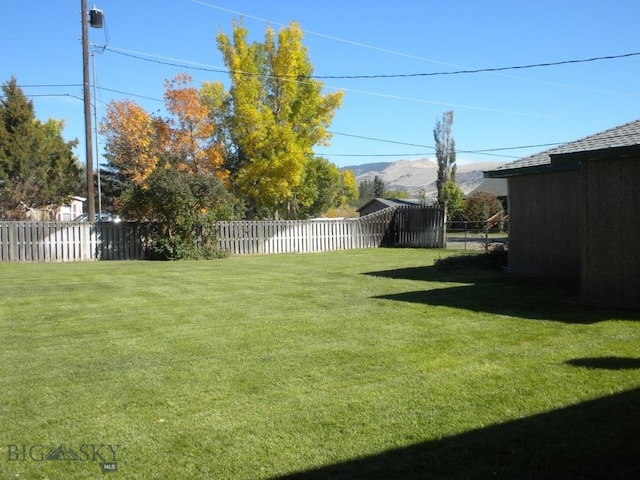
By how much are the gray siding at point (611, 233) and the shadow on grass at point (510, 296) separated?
14.0 inches

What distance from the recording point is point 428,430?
4441 mm

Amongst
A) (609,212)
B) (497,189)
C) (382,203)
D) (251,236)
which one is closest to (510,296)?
(609,212)

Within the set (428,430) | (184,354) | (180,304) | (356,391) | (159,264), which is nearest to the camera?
(428,430)

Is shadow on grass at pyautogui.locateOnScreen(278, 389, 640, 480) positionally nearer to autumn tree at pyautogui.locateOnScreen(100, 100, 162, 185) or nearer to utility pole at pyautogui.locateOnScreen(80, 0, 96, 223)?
utility pole at pyautogui.locateOnScreen(80, 0, 96, 223)

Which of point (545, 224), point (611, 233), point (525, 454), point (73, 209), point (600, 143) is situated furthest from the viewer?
point (73, 209)

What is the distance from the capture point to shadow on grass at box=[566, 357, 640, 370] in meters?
5.90

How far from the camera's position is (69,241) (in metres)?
21.1

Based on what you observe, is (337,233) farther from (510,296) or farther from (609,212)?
(609,212)

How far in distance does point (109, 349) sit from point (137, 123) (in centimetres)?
3253

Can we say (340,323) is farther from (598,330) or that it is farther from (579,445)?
(579,445)

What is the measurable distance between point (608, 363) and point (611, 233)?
376 centimetres

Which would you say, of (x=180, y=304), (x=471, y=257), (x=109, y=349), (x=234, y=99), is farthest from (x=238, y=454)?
(x=234, y=99)

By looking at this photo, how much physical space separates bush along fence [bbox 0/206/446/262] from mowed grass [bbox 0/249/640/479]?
35.8ft

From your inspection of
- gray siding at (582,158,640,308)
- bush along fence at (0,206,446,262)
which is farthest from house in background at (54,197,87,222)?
gray siding at (582,158,640,308)
